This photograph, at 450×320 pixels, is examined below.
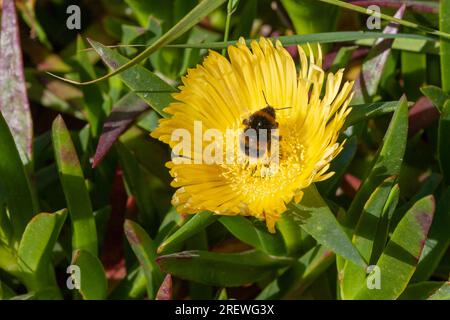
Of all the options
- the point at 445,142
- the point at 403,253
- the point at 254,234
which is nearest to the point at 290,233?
the point at 254,234

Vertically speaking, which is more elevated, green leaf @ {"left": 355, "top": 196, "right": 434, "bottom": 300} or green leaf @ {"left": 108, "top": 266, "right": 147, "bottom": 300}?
green leaf @ {"left": 355, "top": 196, "right": 434, "bottom": 300}

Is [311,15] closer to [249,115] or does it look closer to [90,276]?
[249,115]

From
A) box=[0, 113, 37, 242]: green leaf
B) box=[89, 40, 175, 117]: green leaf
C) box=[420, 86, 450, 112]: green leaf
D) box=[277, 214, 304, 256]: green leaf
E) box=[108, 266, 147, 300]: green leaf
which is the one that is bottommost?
box=[108, 266, 147, 300]: green leaf

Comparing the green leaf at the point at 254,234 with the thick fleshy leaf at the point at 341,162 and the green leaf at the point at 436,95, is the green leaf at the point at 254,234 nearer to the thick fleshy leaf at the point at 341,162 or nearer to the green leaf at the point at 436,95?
the thick fleshy leaf at the point at 341,162

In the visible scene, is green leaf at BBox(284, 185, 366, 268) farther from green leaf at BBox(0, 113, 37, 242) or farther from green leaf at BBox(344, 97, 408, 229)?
green leaf at BBox(0, 113, 37, 242)

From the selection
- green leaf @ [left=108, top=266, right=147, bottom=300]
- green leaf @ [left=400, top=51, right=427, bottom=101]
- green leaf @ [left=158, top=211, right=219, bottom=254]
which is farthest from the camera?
green leaf @ [left=400, top=51, right=427, bottom=101]

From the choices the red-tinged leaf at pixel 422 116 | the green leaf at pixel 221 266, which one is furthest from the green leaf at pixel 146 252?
the red-tinged leaf at pixel 422 116

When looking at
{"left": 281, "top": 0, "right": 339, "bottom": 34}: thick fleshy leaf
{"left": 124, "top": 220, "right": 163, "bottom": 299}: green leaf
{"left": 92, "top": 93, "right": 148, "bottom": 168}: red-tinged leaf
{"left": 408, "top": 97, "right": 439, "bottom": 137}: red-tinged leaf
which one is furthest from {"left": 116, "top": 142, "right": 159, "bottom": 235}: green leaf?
{"left": 408, "top": 97, "right": 439, "bottom": 137}: red-tinged leaf
